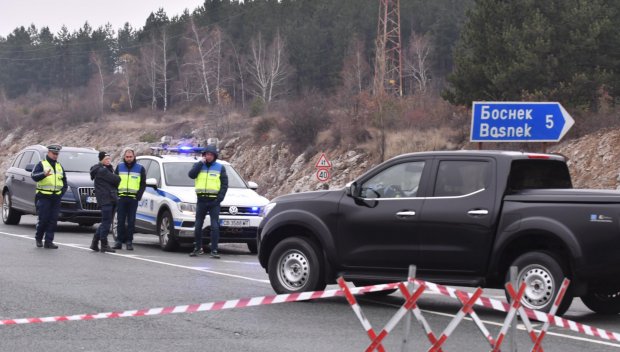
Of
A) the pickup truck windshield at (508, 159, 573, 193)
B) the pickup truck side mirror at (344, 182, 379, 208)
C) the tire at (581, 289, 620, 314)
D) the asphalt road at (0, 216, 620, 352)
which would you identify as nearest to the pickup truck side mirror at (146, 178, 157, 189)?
the asphalt road at (0, 216, 620, 352)

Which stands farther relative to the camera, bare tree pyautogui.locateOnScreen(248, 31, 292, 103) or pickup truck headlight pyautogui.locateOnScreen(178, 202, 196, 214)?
bare tree pyautogui.locateOnScreen(248, 31, 292, 103)

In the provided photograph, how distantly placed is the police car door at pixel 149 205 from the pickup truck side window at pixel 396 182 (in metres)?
8.20

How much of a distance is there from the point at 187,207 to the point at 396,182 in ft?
24.9

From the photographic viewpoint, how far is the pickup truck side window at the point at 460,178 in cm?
1057

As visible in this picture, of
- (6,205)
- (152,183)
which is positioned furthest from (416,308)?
(6,205)

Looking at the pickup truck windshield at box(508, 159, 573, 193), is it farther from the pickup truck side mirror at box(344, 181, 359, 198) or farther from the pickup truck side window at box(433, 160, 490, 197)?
the pickup truck side mirror at box(344, 181, 359, 198)

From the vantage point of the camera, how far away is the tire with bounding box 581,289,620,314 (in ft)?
35.8

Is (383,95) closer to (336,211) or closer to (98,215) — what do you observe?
(98,215)

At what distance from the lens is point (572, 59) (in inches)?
1447

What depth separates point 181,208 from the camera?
18016 millimetres

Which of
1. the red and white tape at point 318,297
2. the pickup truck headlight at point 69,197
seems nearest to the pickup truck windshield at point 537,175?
the red and white tape at point 318,297

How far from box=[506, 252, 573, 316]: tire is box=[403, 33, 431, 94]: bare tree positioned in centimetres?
6574

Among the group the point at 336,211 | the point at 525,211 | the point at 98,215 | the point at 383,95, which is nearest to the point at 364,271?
the point at 336,211

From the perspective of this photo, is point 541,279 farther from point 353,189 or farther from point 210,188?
point 210,188
